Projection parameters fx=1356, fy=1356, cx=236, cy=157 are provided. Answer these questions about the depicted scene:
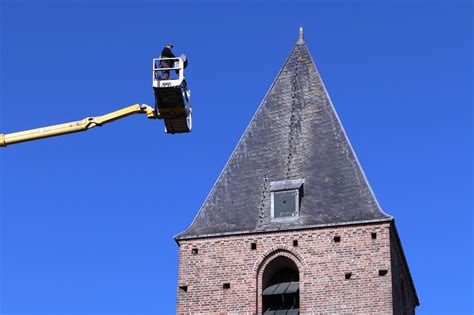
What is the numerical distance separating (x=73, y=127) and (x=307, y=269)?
7595mm

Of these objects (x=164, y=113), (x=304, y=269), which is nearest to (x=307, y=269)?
(x=304, y=269)

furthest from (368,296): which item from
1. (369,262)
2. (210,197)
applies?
(210,197)

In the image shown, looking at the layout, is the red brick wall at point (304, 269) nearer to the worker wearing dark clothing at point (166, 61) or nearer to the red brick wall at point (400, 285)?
the red brick wall at point (400, 285)

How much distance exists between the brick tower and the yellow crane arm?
6.63 meters

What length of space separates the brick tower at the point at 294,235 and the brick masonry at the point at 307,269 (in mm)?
21

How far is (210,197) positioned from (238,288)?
2.91 metres

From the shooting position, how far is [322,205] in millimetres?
29953

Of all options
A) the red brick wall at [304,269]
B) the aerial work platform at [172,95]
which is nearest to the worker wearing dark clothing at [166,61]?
the aerial work platform at [172,95]

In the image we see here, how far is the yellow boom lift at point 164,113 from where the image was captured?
22.8 metres

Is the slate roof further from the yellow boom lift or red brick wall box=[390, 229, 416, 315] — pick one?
the yellow boom lift

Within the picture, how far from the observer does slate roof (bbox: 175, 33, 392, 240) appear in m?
29.8

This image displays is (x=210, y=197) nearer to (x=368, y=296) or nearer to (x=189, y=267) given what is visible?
(x=189, y=267)

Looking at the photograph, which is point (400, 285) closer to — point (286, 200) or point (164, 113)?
point (286, 200)

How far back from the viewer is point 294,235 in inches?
1161
